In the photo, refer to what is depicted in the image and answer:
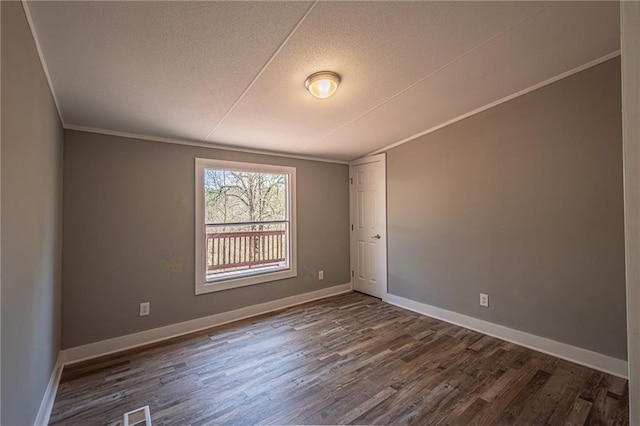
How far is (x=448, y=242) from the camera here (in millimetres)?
3229

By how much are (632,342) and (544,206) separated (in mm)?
2451

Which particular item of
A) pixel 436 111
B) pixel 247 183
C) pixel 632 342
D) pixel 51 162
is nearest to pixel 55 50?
pixel 51 162

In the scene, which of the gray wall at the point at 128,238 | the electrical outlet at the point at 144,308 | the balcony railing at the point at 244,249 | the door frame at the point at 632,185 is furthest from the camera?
the balcony railing at the point at 244,249

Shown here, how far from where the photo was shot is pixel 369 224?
4.18 m

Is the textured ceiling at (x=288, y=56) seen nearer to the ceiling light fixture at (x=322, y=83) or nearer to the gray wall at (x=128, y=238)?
the ceiling light fixture at (x=322, y=83)

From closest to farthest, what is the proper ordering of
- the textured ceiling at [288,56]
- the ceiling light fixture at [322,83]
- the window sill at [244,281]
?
the textured ceiling at [288,56]
the ceiling light fixture at [322,83]
the window sill at [244,281]

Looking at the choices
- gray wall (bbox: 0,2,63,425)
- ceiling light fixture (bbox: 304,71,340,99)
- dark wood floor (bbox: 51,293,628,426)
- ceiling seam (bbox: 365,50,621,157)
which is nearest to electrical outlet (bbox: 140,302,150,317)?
dark wood floor (bbox: 51,293,628,426)

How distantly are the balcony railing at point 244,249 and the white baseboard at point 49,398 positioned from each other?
57.0 inches

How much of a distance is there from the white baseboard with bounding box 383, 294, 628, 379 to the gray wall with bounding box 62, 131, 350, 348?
2.23m

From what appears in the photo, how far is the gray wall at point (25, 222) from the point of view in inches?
43.2

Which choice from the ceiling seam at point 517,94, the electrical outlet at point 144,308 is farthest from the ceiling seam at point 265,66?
the ceiling seam at point 517,94

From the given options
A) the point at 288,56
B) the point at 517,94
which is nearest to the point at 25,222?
the point at 288,56

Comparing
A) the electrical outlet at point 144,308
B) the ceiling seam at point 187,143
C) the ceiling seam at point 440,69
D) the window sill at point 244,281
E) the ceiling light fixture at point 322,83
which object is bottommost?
the electrical outlet at point 144,308

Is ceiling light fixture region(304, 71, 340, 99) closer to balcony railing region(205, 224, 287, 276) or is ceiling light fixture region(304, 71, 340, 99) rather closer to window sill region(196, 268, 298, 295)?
balcony railing region(205, 224, 287, 276)
